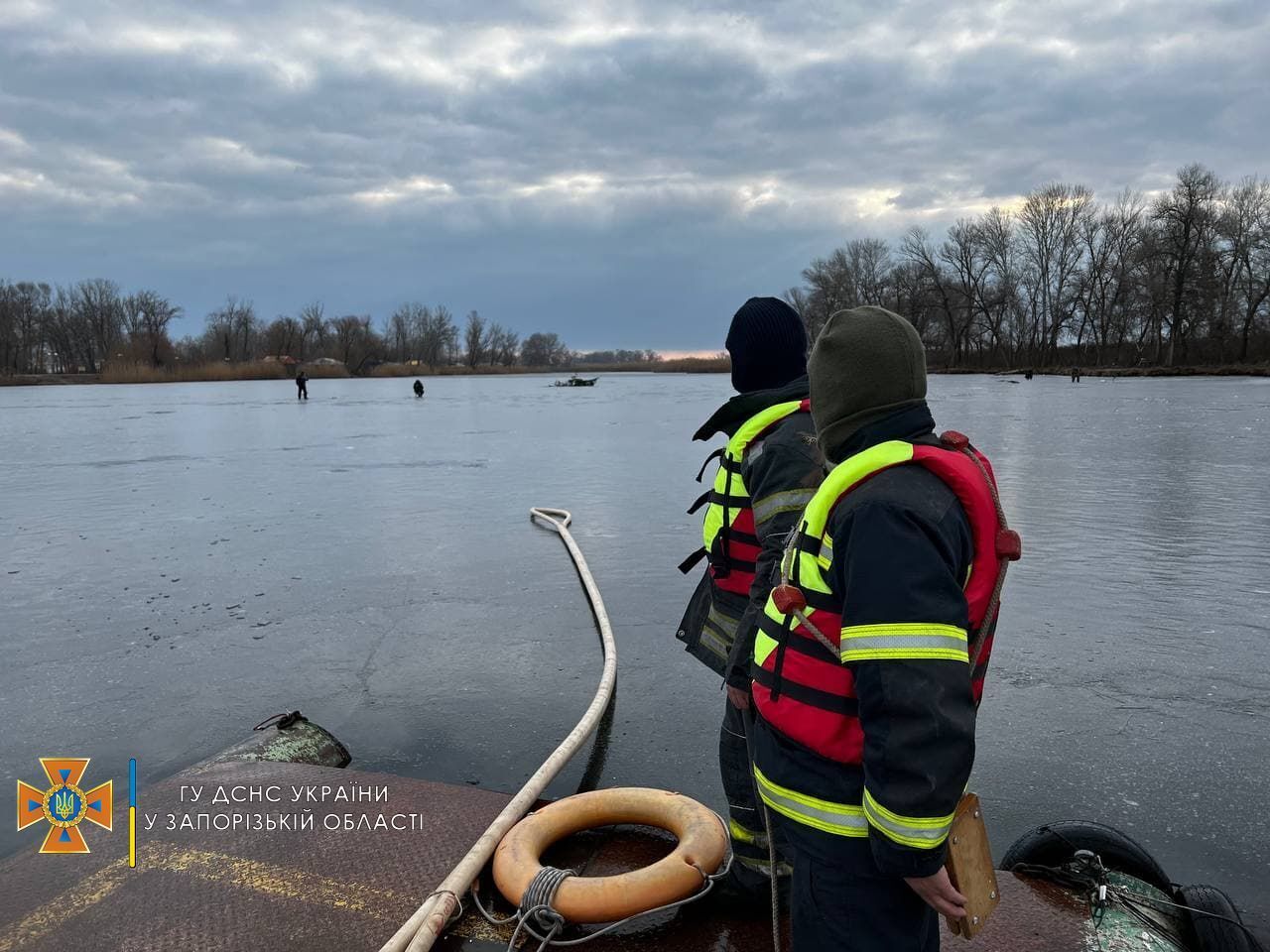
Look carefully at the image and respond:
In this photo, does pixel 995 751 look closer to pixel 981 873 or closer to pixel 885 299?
pixel 981 873

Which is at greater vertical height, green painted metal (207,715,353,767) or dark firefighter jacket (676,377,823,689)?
dark firefighter jacket (676,377,823,689)

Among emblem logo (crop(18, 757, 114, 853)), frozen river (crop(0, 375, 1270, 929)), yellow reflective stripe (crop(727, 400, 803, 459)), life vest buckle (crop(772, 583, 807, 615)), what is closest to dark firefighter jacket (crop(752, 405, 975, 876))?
life vest buckle (crop(772, 583, 807, 615))

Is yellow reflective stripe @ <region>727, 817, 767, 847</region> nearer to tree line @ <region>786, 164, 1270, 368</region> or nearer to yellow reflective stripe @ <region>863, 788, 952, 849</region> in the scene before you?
yellow reflective stripe @ <region>863, 788, 952, 849</region>

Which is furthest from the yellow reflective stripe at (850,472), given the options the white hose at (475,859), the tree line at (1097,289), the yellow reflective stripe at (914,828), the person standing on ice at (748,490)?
the tree line at (1097,289)

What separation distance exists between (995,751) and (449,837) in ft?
7.93

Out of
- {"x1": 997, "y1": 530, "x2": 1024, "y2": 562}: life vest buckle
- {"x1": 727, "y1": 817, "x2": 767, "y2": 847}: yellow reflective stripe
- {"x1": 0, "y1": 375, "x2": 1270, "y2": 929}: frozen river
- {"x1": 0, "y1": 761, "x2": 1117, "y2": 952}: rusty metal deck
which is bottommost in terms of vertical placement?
{"x1": 0, "y1": 375, "x2": 1270, "y2": 929}: frozen river

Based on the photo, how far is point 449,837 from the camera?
2.90 metres

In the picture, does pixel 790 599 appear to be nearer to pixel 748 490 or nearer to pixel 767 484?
pixel 767 484

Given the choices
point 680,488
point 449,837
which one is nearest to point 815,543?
point 449,837

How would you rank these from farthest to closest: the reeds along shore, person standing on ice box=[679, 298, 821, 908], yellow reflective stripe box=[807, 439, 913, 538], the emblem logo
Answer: the reeds along shore < the emblem logo < person standing on ice box=[679, 298, 821, 908] < yellow reflective stripe box=[807, 439, 913, 538]

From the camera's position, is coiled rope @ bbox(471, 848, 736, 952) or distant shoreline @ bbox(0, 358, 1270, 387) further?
distant shoreline @ bbox(0, 358, 1270, 387)

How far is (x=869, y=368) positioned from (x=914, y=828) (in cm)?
80

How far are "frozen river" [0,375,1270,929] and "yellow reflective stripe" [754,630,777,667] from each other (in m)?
1.89

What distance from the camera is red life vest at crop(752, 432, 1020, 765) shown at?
4.97 feet
